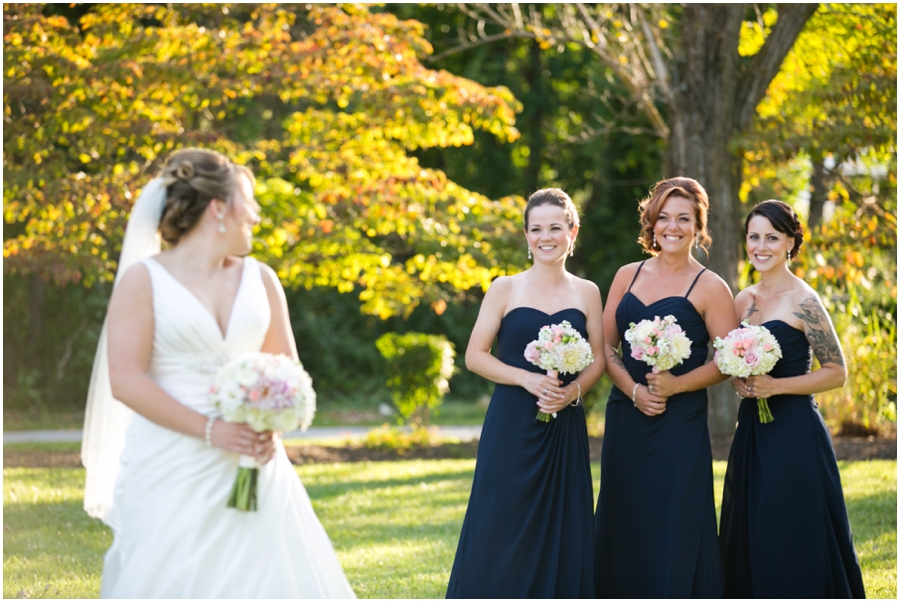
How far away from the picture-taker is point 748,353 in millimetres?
4488

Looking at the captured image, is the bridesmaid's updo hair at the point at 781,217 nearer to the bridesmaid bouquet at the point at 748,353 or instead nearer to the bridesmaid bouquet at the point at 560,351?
the bridesmaid bouquet at the point at 748,353

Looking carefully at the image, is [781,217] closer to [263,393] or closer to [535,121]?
[263,393]

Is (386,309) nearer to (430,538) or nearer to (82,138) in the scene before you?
(82,138)

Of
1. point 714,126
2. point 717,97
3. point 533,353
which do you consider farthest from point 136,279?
point 717,97

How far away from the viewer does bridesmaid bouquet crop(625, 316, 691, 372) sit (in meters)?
4.46

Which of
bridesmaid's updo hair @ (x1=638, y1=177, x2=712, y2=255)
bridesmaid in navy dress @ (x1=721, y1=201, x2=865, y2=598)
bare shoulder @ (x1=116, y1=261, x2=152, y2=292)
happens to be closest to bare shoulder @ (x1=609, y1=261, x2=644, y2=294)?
bridesmaid's updo hair @ (x1=638, y1=177, x2=712, y2=255)

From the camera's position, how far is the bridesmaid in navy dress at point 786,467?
462 centimetres

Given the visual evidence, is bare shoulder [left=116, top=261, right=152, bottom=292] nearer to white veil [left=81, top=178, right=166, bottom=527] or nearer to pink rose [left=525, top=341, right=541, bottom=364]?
white veil [left=81, top=178, right=166, bottom=527]

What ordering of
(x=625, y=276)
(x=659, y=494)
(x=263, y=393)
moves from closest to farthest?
(x=263, y=393), (x=659, y=494), (x=625, y=276)

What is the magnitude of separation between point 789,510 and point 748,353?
90 centimetres

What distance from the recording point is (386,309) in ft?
40.4

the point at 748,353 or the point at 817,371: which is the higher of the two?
the point at 748,353

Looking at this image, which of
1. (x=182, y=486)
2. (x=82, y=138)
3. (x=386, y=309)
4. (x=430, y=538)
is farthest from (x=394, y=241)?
(x=182, y=486)

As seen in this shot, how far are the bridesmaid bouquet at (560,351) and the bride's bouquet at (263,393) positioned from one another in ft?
4.71
